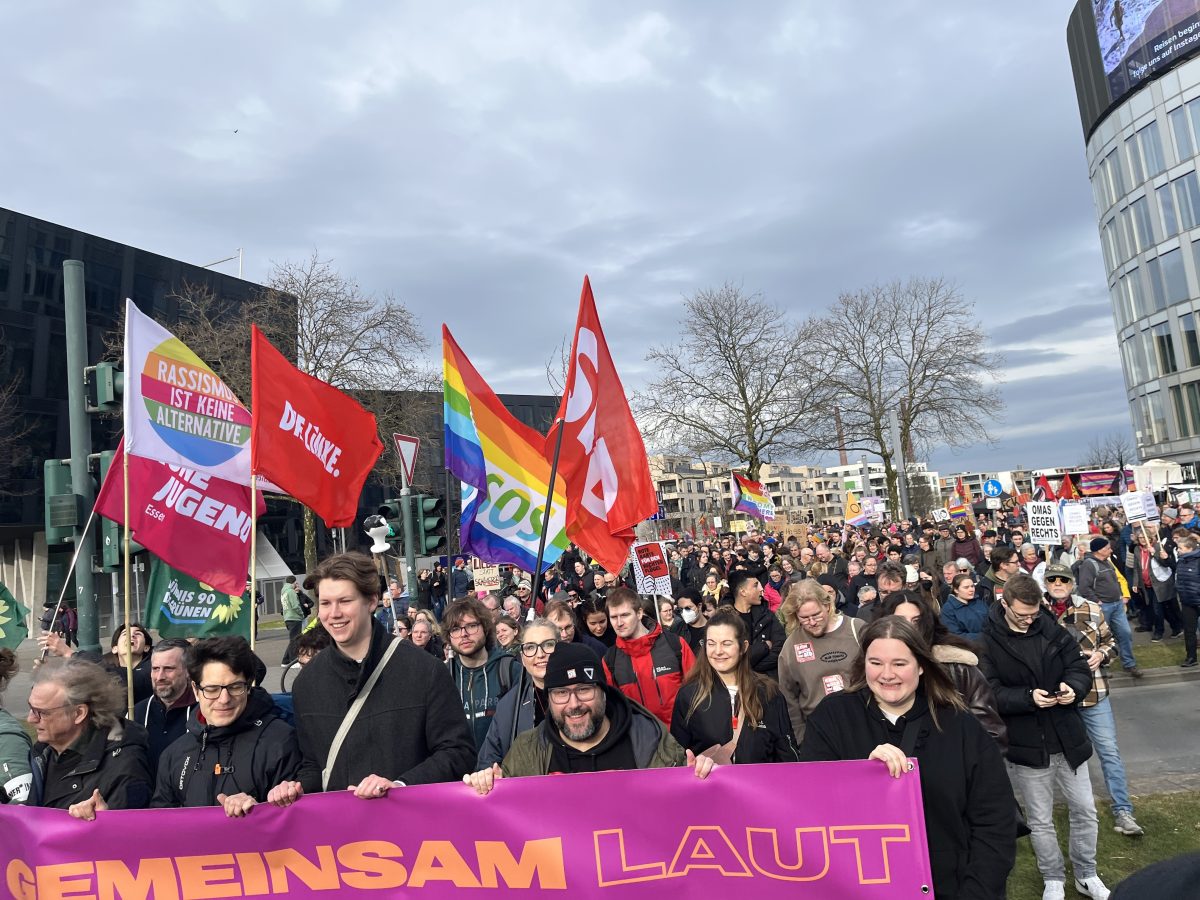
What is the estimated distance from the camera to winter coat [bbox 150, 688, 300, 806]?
365cm

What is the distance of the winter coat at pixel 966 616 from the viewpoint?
8.27 meters

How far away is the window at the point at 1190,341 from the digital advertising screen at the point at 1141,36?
12.1 m

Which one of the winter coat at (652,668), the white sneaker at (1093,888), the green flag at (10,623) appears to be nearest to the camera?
the white sneaker at (1093,888)

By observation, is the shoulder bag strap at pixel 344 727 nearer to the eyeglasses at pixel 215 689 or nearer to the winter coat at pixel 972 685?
the eyeglasses at pixel 215 689

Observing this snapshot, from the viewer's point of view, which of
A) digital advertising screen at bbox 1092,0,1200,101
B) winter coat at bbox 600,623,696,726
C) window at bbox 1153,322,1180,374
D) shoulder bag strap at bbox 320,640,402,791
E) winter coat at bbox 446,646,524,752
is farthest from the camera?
window at bbox 1153,322,1180,374

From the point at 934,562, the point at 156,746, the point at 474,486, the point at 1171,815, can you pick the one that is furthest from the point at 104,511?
the point at 934,562

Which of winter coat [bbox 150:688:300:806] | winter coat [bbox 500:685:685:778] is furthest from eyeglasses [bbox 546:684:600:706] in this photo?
winter coat [bbox 150:688:300:806]

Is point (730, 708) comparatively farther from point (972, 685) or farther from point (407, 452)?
point (407, 452)

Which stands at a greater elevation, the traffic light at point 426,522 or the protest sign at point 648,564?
the traffic light at point 426,522

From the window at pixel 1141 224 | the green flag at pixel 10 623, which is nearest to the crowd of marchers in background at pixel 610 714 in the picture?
the green flag at pixel 10 623

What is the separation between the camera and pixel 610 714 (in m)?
3.88

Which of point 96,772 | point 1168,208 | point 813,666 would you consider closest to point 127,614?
point 96,772

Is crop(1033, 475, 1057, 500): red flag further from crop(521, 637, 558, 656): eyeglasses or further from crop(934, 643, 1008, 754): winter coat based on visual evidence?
crop(521, 637, 558, 656): eyeglasses

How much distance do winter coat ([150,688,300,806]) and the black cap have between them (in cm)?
109
